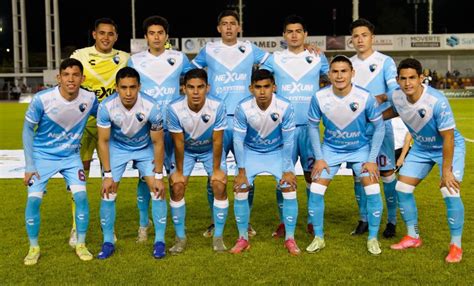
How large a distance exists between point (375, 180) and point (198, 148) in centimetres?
174

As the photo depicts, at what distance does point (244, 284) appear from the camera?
172 inches

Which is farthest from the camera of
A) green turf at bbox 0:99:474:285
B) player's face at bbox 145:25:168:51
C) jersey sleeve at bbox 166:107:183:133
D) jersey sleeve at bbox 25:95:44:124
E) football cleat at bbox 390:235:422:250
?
player's face at bbox 145:25:168:51

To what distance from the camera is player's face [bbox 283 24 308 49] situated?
5738 millimetres

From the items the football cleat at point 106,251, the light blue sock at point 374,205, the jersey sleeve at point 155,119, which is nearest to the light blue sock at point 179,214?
the football cleat at point 106,251

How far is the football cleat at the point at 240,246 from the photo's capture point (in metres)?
5.25

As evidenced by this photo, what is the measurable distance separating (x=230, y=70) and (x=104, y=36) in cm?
140

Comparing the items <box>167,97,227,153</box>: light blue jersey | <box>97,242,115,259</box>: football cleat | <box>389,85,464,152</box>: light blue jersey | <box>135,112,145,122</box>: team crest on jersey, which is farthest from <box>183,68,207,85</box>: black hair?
<box>389,85,464,152</box>: light blue jersey

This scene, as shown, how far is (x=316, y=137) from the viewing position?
532cm

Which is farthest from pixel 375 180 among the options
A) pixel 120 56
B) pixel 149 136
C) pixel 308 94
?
pixel 120 56

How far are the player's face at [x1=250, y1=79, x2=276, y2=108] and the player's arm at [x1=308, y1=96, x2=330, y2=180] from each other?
0.44m

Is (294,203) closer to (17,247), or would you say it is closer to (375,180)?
(375,180)

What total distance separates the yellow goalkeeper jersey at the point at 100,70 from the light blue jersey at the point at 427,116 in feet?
9.69

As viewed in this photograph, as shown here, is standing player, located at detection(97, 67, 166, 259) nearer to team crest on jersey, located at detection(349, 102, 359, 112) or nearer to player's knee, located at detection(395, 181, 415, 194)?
team crest on jersey, located at detection(349, 102, 359, 112)

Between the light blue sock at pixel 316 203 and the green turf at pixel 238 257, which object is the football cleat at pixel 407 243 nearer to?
the green turf at pixel 238 257
